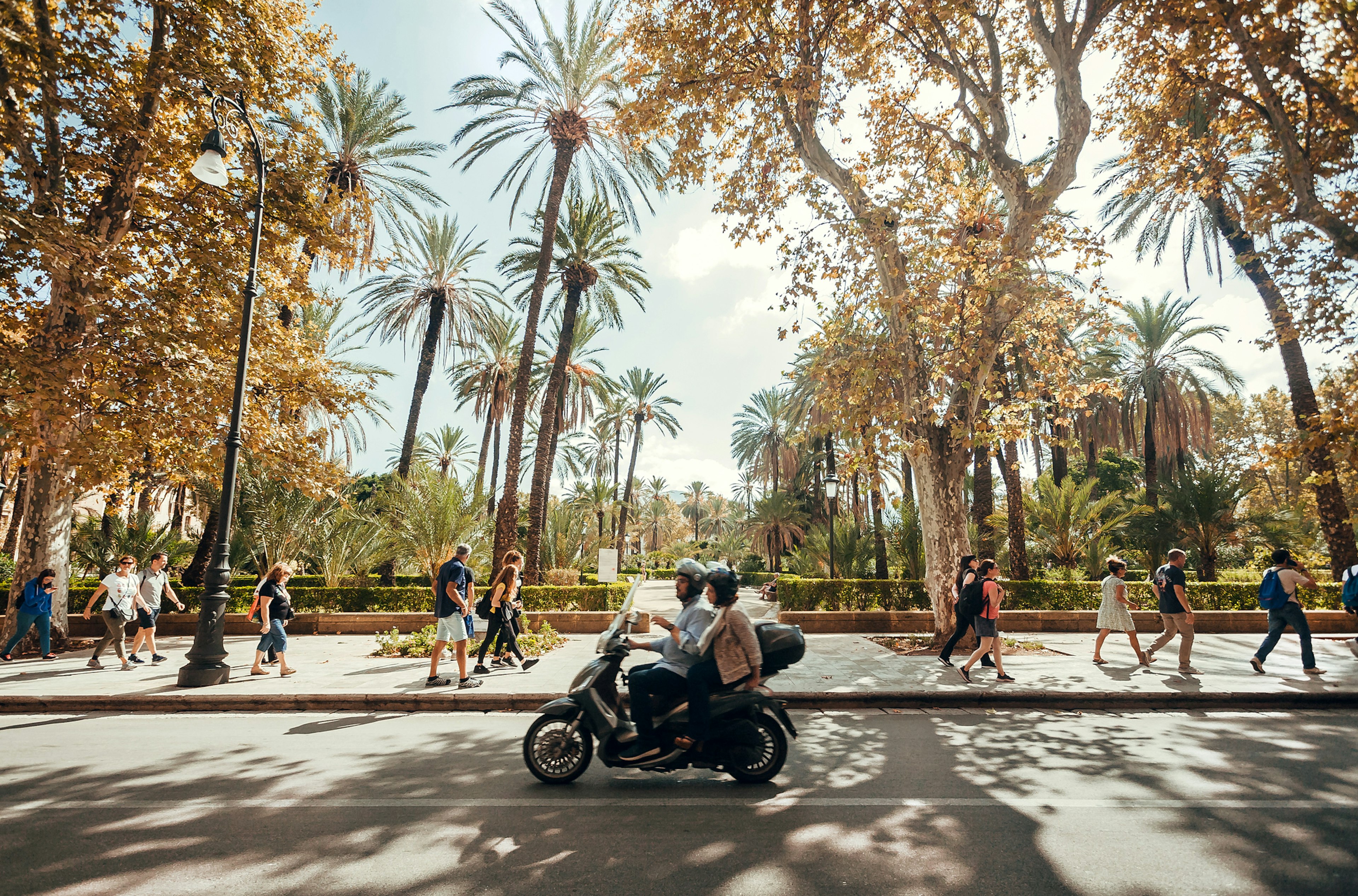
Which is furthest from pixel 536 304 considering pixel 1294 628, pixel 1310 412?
pixel 1310 412

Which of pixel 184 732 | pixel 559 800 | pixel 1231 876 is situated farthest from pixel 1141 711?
pixel 184 732

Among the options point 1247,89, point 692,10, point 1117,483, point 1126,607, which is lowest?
point 1126,607

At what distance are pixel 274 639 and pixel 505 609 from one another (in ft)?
9.97

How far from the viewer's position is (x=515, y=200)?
2108cm

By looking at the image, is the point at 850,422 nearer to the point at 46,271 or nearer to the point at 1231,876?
the point at 1231,876

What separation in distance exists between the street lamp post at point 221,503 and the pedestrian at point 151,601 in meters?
1.60

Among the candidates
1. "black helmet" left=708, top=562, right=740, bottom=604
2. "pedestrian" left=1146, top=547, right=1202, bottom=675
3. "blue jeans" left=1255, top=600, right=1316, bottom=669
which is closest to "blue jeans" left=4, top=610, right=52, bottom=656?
"black helmet" left=708, top=562, right=740, bottom=604

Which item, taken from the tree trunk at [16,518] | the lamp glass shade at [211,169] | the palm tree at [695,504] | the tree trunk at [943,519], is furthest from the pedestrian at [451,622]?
the palm tree at [695,504]

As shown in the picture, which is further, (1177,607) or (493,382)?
Answer: (493,382)

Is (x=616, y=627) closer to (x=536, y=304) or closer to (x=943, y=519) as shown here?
(x=943, y=519)

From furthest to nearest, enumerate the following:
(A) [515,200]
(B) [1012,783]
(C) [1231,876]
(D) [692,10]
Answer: (A) [515,200] < (D) [692,10] < (B) [1012,783] < (C) [1231,876]

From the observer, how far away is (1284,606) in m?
8.59

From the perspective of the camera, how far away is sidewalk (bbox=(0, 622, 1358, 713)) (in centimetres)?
734

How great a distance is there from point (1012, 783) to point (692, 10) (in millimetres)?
11608
